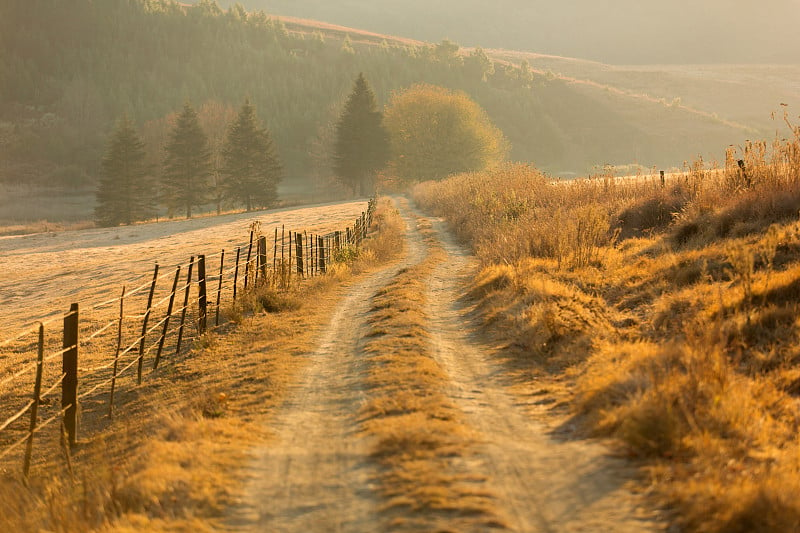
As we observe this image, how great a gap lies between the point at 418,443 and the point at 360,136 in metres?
68.8

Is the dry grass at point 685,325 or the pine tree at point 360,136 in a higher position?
the pine tree at point 360,136

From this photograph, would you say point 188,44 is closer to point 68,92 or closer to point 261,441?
point 68,92

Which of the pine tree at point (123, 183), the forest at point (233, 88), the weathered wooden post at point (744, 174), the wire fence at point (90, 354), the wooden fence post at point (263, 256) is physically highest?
the forest at point (233, 88)

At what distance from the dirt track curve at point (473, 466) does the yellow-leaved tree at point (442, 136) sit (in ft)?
201

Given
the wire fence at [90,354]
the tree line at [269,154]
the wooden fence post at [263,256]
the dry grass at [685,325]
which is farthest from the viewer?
the tree line at [269,154]

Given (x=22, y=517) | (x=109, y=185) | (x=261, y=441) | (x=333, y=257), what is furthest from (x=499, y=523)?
(x=109, y=185)

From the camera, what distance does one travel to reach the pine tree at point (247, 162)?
6712 centimetres

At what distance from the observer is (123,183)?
205ft

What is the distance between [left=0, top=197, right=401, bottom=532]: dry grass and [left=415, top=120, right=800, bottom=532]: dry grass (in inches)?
135

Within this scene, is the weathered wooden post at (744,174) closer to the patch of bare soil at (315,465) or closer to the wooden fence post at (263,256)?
the patch of bare soil at (315,465)

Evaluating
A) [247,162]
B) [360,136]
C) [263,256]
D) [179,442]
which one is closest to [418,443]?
[179,442]

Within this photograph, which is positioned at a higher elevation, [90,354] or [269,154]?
[269,154]

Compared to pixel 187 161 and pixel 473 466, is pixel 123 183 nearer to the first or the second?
pixel 187 161

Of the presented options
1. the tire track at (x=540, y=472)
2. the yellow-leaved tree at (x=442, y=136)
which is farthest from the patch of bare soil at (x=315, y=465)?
the yellow-leaved tree at (x=442, y=136)
